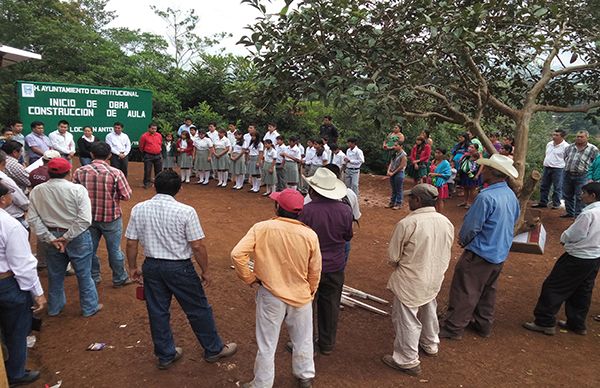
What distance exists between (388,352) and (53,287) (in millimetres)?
3855

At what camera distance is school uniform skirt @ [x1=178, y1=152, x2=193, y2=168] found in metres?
13.3

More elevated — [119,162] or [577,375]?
[119,162]

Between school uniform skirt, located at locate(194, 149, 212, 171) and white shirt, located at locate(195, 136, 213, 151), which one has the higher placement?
white shirt, located at locate(195, 136, 213, 151)

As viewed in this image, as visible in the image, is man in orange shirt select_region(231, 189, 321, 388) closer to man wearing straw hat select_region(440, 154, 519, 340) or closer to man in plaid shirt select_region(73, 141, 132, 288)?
man wearing straw hat select_region(440, 154, 519, 340)

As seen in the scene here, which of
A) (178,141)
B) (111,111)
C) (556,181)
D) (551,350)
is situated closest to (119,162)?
(178,141)

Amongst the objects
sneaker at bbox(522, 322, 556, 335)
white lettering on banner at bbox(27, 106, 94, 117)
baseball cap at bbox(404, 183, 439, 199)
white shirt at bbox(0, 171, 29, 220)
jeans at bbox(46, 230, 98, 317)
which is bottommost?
sneaker at bbox(522, 322, 556, 335)

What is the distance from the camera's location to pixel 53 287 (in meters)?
4.91

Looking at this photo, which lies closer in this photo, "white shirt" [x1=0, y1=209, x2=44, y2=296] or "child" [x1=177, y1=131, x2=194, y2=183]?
"white shirt" [x1=0, y1=209, x2=44, y2=296]

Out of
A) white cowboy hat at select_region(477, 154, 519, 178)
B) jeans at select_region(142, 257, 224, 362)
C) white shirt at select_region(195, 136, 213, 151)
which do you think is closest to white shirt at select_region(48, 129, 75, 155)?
white shirt at select_region(195, 136, 213, 151)

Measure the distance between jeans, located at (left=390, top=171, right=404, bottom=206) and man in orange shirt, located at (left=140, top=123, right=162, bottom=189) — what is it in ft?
21.4

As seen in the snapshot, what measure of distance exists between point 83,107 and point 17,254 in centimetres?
1109

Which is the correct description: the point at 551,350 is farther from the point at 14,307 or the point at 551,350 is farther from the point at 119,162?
the point at 119,162

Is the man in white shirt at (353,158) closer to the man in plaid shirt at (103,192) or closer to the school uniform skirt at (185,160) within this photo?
the school uniform skirt at (185,160)

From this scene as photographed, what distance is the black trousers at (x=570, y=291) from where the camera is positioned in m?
4.73
